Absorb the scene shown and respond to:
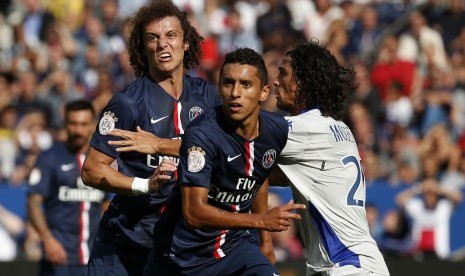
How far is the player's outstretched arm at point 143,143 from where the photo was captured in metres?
7.07

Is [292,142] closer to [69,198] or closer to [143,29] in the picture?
[143,29]

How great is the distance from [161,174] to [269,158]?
731 millimetres

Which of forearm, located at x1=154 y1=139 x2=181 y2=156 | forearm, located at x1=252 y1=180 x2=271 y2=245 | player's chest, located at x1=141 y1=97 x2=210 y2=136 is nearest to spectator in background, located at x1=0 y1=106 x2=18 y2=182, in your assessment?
player's chest, located at x1=141 y1=97 x2=210 y2=136

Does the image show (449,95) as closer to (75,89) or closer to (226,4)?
(226,4)

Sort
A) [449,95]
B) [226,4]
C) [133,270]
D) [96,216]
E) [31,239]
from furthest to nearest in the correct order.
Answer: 1. [226,4]
2. [449,95]
3. [31,239]
4. [96,216]
5. [133,270]

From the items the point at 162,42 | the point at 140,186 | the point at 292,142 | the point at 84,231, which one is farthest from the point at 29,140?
the point at 292,142

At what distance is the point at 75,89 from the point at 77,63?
2.15 feet

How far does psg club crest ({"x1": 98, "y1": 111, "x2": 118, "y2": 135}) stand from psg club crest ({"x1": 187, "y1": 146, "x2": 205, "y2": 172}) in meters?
0.84

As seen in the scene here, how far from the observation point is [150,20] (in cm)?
773

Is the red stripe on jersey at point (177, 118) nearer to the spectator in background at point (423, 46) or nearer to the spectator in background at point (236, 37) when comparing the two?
the spectator in background at point (423, 46)

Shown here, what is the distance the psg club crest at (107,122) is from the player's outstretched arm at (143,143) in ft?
0.31

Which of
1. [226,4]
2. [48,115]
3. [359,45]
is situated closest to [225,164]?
[48,115]

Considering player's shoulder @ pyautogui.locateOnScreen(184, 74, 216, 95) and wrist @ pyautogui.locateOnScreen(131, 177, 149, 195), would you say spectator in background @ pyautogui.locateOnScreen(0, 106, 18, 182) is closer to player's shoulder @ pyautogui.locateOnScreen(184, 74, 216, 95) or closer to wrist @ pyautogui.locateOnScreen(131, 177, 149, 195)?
player's shoulder @ pyautogui.locateOnScreen(184, 74, 216, 95)

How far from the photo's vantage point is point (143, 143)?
709 cm
